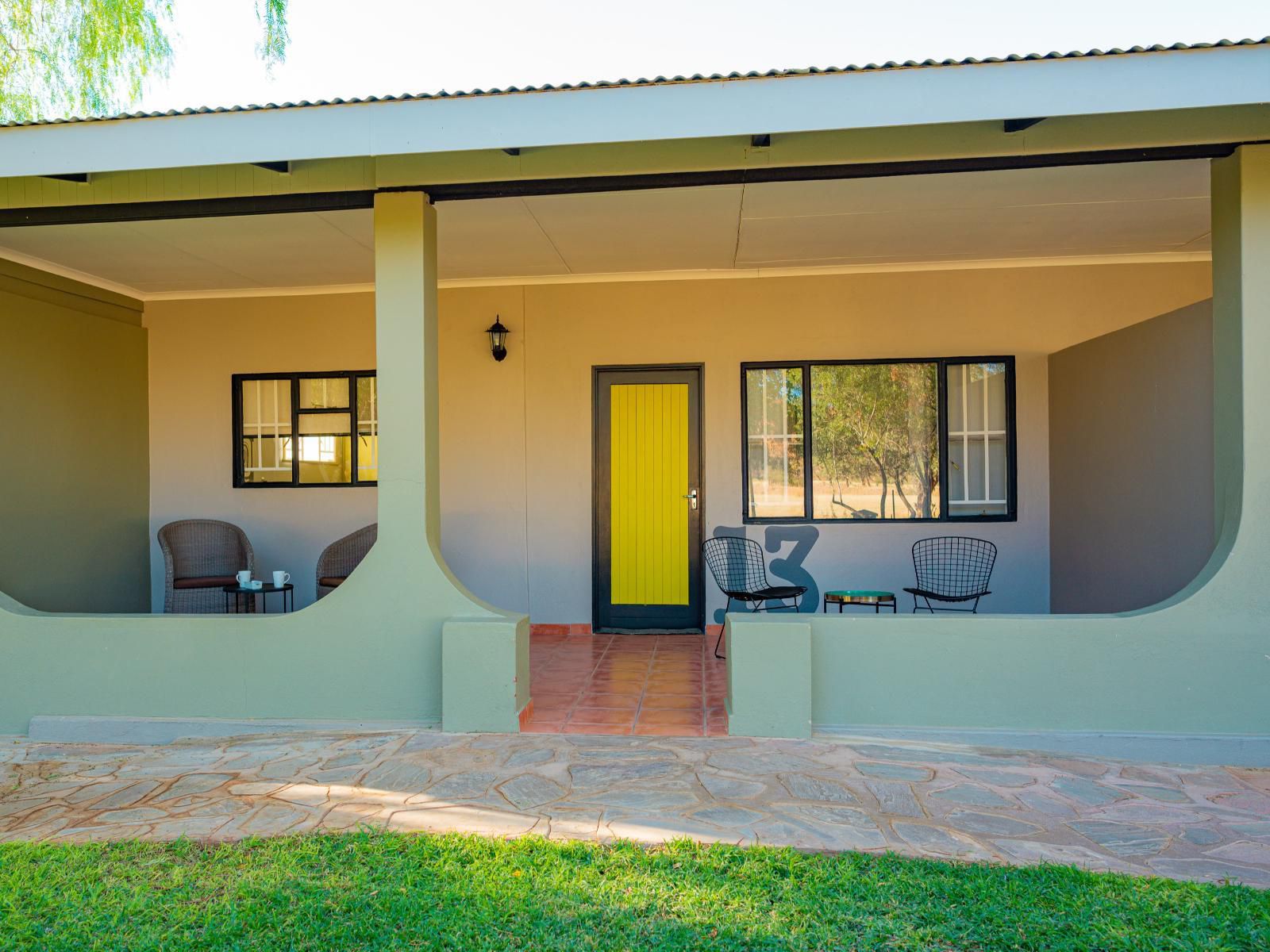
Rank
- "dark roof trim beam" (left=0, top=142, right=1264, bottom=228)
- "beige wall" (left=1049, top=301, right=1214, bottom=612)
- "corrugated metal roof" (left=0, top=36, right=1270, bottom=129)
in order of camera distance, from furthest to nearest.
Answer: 1. "beige wall" (left=1049, top=301, right=1214, bottom=612)
2. "dark roof trim beam" (left=0, top=142, right=1264, bottom=228)
3. "corrugated metal roof" (left=0, top=36, right=1270, bottom=129)

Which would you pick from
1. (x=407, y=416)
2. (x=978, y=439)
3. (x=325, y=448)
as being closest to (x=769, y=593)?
(x=978, y=439)

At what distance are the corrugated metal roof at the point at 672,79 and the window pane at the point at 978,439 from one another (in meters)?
3.49

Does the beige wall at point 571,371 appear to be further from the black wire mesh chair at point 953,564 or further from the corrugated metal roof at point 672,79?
the corrugated metal roof at point 672,79

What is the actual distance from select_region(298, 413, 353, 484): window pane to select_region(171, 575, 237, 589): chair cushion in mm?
1037

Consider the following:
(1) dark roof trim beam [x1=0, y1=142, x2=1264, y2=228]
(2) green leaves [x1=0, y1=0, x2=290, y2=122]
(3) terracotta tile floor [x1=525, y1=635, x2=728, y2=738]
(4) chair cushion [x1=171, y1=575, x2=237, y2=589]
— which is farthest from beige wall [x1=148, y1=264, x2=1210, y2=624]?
(2) green leaves [x1=0, y1=0, x2=290, y2=122]

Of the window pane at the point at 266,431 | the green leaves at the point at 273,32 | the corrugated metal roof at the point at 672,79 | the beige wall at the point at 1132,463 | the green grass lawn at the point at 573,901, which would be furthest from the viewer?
the green leaves at the point at 273,32

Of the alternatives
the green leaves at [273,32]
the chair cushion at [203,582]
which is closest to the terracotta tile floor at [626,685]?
the chair cushion at [203,582]

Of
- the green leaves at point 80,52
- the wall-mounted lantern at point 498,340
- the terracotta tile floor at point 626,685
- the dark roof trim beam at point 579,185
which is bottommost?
the terracotta tile floor at point 626,685

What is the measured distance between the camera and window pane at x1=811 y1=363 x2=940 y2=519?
675cm

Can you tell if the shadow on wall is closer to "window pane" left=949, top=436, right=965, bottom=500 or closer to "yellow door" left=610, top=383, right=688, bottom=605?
"yellow door" left=610, top=383, right=688, bottom=605

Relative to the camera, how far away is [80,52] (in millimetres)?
8523

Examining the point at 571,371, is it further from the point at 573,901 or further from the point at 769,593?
the point at 573,901

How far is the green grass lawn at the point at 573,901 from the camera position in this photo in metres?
2.38

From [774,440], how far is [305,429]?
4001 millimetres
